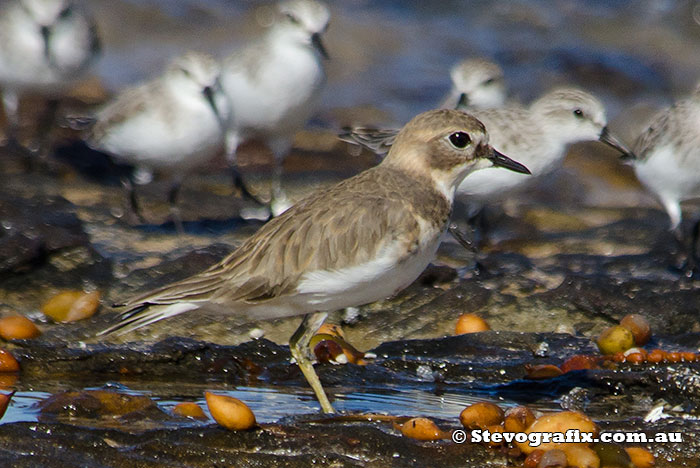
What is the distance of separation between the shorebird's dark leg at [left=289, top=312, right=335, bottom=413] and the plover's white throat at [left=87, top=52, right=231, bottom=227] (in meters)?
3.76

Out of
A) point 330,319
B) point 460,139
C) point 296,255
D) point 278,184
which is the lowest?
point 296,255

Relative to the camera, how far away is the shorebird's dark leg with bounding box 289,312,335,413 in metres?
4.93

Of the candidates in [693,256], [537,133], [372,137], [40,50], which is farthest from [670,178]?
[40,50]

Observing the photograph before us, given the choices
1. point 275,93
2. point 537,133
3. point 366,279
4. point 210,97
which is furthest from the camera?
point 275,93

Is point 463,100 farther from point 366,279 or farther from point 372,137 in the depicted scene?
point 366,279

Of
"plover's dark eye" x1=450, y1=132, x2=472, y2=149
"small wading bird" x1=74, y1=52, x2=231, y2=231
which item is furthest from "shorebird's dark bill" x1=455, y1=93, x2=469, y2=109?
"plover's dark eye" x1=450, y1=132, x2=472, y2=149

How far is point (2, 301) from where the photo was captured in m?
6.67

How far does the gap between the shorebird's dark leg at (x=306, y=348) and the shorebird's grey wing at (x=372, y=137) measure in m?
3.37

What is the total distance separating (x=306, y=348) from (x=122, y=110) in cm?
431

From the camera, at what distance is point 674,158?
7.89 metres

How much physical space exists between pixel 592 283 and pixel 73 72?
6.33 metres

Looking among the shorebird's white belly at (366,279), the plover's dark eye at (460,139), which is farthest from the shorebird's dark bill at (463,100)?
the shorebird's white belly at (366,279)

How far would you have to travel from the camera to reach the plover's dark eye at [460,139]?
527 centimetres

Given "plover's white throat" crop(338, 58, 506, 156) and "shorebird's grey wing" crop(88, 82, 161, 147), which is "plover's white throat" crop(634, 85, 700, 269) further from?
"shorebird's grey wing" crop(88, 82, 161, 147)
